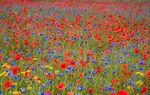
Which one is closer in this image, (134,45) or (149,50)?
(149,50)

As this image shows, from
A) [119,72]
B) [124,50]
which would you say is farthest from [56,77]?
[124,50]

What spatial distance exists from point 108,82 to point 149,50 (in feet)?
6.63

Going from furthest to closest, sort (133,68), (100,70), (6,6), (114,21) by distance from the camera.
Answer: (6,6), (114,21), (133,68), (100,70)

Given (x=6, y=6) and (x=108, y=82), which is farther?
(x=6, y=6)

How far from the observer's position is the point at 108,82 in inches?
168

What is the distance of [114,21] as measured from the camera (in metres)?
9.41

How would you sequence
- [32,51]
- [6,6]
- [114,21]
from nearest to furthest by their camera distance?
[32,51] < [114,21] < [6,6]

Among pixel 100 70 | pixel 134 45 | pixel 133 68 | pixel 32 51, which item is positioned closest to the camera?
pixel 100 70

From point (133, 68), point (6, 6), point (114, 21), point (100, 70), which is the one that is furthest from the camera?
point (6, 6)

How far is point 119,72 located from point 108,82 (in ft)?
1.71

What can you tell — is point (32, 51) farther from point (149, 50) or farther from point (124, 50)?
point (149, 50)

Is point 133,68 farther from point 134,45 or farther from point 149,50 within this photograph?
point 134,45

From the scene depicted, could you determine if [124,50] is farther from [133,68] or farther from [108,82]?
A: [108,82]

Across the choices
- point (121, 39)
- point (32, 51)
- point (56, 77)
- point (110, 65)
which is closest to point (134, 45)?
point (121, 39)
